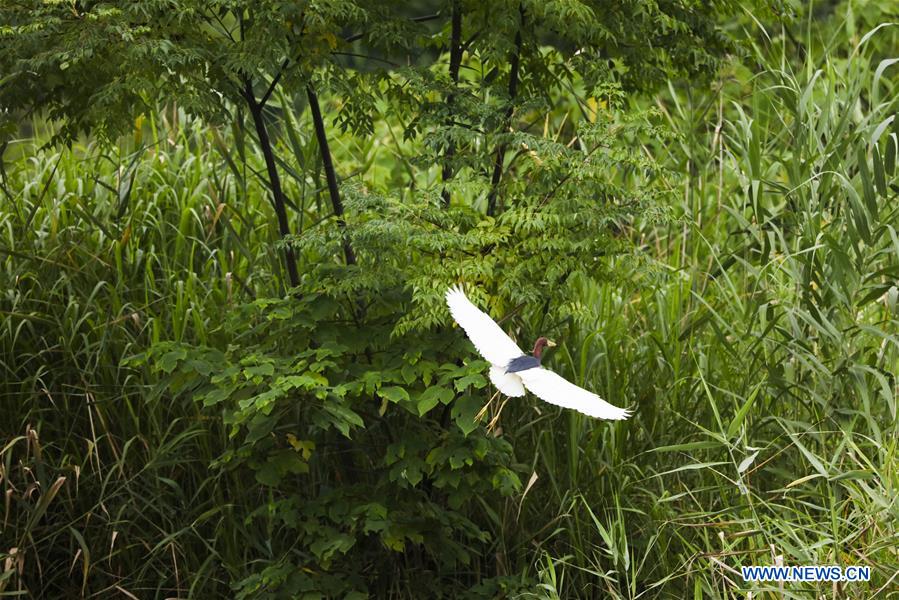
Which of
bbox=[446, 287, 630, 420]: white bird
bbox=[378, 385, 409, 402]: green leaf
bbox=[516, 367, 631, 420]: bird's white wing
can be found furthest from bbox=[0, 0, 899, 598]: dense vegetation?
bbox=[516, 367, 631, 420]: bird's white wing

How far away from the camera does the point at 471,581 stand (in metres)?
4.46

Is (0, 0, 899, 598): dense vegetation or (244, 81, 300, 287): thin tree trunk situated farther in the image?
(244, 81, 300, 287): thin tree trunk

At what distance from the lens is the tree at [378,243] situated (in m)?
3.75

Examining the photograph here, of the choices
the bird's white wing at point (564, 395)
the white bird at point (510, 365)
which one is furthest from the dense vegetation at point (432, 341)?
the bird's white wing at point (564, 395)

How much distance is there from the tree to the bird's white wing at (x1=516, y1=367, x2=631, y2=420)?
29 centimetres

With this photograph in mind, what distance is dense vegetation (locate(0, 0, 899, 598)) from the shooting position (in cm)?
381

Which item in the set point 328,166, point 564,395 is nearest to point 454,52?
point 328,166

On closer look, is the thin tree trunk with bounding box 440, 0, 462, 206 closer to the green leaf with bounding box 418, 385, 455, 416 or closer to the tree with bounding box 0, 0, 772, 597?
the tree with bounding box 0, 0, 772, 597

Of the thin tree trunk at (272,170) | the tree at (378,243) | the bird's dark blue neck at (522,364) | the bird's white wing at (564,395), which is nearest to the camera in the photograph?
the bird's white wing at (564,395)

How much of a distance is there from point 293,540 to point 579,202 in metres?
1.88

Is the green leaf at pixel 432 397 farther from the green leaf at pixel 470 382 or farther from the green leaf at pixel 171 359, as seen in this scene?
the green leaf at pixel 171 359

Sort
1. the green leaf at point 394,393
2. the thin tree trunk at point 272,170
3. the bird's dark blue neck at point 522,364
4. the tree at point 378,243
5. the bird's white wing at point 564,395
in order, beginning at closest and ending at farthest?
the bird's white wing at point 564,395, the bird's dark blue neck at point 522,364, the green leaf at point 394,393, the tree at point 378,243, the thin tree trunk at point 272,170

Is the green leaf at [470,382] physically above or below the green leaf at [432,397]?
above

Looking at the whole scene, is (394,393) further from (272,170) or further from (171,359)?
(272,170)
